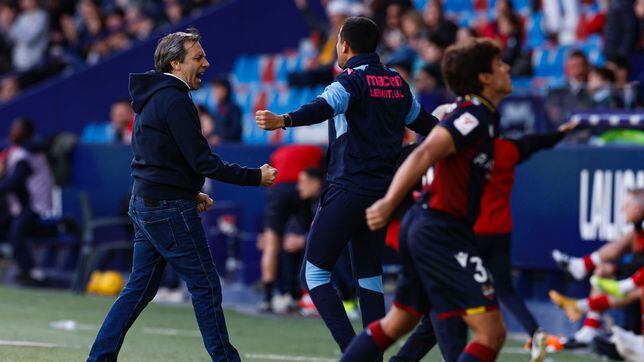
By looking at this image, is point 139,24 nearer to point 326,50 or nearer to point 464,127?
point 326,50

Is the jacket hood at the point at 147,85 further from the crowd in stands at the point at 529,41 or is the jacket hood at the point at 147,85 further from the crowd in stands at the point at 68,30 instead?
the crowd in stands at the point at 68,30

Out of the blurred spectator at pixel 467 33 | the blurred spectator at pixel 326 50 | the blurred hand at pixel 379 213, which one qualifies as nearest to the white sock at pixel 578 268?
the blurred spectator at pixel 467 33

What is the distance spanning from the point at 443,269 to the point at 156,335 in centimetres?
518

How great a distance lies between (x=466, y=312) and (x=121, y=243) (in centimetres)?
984

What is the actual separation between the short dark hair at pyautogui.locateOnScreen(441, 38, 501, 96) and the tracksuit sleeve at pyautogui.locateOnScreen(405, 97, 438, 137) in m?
1.20

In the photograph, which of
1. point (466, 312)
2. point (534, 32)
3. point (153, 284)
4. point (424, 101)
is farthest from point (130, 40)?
point (466, 312)

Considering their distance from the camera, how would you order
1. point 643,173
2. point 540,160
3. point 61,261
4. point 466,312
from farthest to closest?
point 61,261, point 540,160, point 643,173, point 466,312

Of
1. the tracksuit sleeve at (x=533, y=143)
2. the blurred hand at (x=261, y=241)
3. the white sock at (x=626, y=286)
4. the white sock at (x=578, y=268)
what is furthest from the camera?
the blurred hand at (x=261, y=241)

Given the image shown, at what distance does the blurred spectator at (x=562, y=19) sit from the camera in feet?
55.1

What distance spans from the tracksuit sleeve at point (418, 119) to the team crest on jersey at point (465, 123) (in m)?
1.46

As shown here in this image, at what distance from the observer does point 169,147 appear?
7.41m

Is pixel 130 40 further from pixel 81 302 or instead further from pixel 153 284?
pixel 153 284

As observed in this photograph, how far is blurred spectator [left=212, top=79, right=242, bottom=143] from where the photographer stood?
15.8 meters

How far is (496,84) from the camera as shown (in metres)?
6.85
